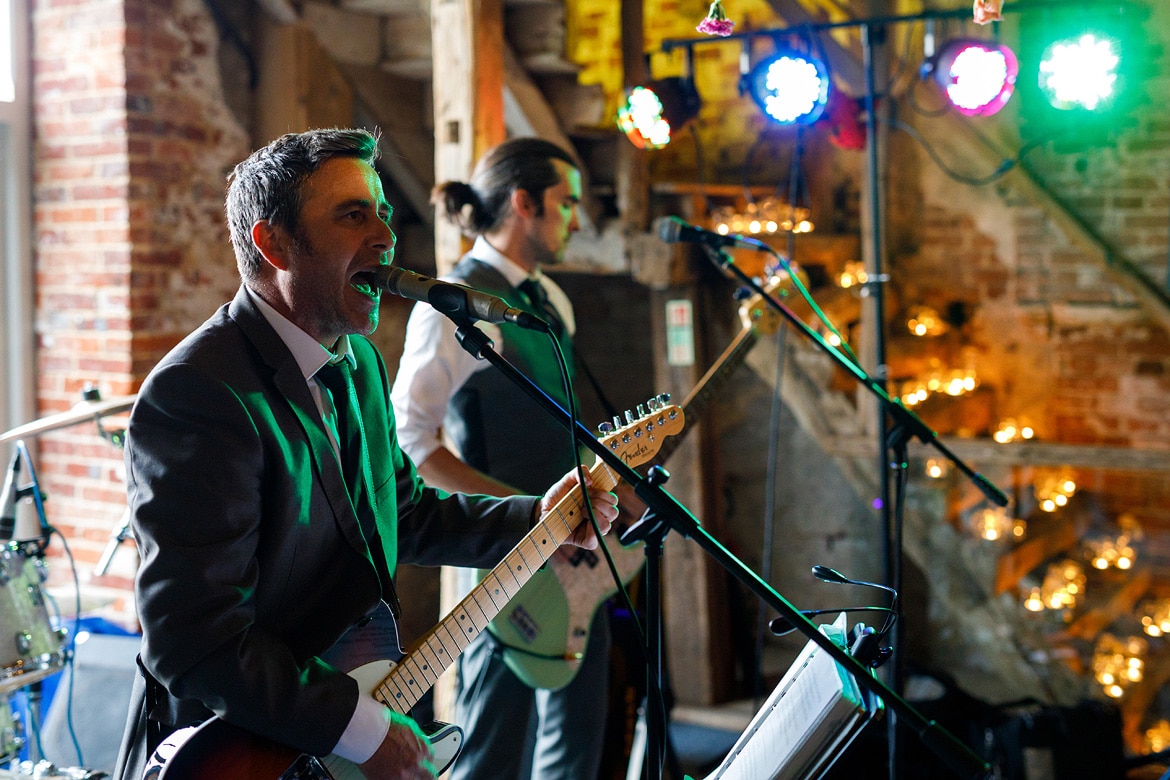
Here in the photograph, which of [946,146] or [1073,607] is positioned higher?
[946,146]

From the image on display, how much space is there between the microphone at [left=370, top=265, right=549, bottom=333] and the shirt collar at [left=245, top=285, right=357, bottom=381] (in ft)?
0.74

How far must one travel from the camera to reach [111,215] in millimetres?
3354

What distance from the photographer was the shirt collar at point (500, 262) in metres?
2.60

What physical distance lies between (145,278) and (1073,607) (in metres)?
3.69

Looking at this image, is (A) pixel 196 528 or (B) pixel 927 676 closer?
(A) pixel 196 528

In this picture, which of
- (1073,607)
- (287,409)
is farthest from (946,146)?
(287,409)

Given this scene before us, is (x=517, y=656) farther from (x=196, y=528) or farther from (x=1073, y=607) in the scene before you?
(x=1073, y=607)

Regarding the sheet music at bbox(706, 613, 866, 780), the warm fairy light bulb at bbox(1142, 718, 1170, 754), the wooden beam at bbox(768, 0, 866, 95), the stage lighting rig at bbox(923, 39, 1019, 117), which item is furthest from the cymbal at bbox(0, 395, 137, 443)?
the warm fairy light bulb at bbox(1142, 718, 1170, 754)

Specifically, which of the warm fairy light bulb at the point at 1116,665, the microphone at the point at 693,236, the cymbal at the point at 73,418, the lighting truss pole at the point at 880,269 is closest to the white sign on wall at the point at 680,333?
the lighting truss pole at the point at 880,269

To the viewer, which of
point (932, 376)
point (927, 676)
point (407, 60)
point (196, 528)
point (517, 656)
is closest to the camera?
point (196, 528)

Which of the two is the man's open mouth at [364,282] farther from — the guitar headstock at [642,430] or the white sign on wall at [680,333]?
the white sign on wall at [680,333]

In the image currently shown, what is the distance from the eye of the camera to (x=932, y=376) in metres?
4.63

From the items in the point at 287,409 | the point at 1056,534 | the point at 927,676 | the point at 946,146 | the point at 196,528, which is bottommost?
the point at 927,676

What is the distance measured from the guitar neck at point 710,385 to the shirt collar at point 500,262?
51 cm
